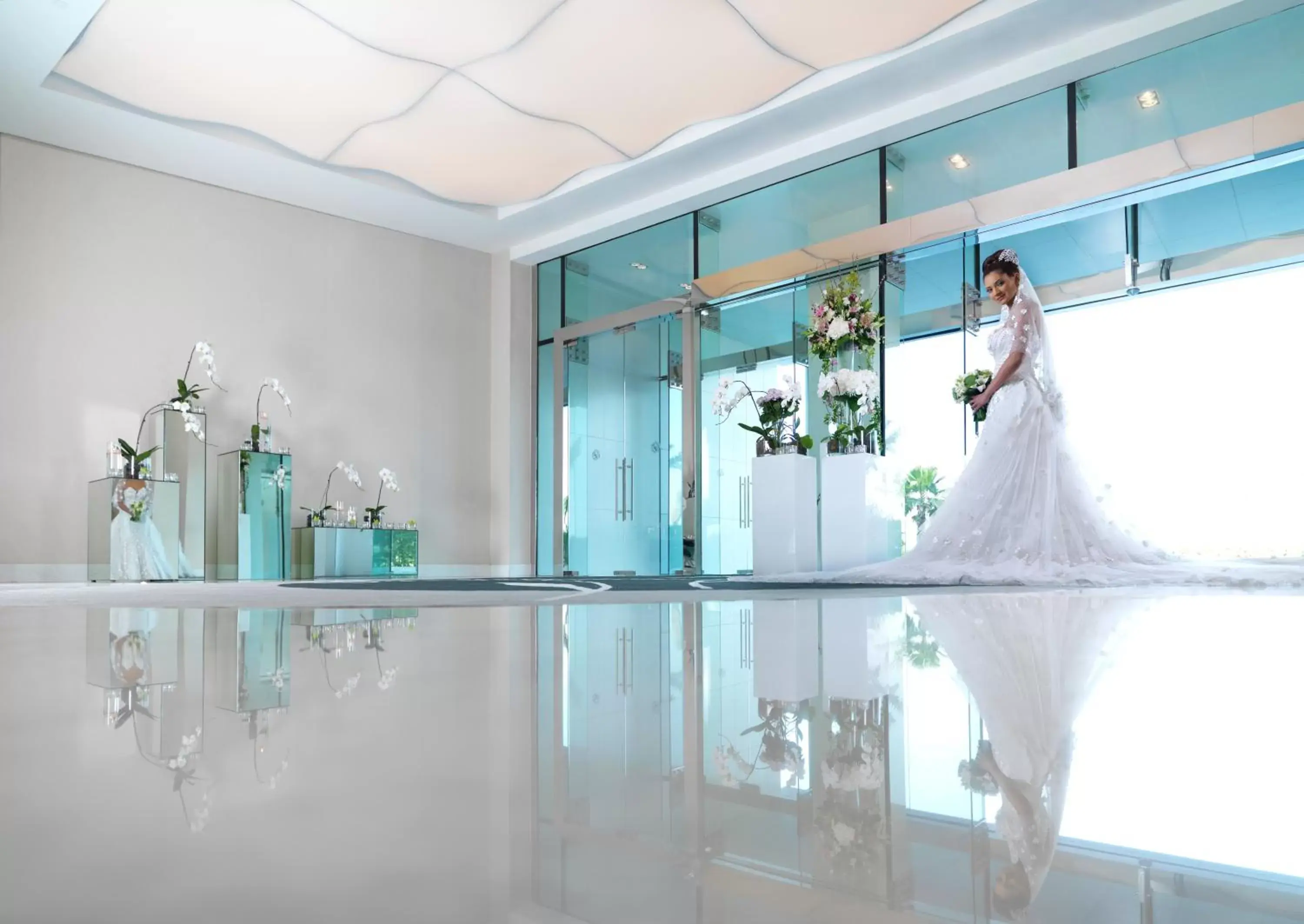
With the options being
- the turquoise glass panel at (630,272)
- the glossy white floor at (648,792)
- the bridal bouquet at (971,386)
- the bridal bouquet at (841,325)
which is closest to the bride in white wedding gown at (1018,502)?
the bridal bouquet at (971,386)

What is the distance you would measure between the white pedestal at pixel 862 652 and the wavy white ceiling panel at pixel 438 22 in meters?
4.48

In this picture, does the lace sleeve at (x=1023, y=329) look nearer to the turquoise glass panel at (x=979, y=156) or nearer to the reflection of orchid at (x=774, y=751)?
Answer: the turquoise glass panel at (x=979, y=156)

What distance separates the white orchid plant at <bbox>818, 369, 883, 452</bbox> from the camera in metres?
5.88

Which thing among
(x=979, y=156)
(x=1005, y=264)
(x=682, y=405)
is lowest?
(x=682, y=405)

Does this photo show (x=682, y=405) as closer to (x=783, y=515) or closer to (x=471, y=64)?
(x=783, y=515)

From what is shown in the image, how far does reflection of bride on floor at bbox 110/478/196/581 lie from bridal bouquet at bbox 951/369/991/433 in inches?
202

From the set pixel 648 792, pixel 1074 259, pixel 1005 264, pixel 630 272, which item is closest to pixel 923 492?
pixel 1074 259

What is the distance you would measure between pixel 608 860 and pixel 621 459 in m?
7.88

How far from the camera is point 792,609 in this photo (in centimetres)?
203

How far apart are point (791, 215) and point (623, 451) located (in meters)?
2.42

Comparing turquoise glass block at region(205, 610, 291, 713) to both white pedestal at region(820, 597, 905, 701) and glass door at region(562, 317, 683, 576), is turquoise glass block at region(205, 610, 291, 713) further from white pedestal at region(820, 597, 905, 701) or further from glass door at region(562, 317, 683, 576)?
glass door at region(562, 317, 683, 576)

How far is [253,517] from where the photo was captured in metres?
6.91

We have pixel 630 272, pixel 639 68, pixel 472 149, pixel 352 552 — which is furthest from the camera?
pixel 630 272

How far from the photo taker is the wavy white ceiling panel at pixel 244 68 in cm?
528
